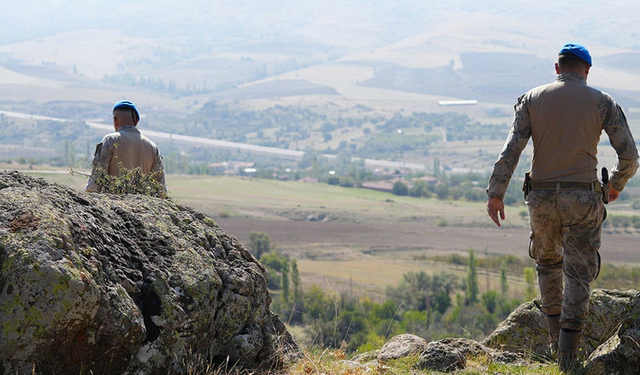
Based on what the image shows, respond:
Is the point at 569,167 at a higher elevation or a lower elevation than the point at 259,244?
higher

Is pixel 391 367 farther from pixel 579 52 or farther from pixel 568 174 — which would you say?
pixel 579 52

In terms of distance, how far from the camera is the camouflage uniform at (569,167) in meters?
6.38

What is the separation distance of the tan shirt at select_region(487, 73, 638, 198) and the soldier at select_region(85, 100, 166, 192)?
3460 millimetres

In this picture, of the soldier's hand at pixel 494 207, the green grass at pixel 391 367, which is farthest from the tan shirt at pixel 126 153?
the soldier's hand at pixel 494 207

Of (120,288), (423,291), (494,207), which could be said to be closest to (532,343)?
(494,207)

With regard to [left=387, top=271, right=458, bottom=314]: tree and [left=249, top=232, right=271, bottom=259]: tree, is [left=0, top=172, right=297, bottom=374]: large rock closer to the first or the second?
[left=387, top=271, right=458, bottom=314]: tree

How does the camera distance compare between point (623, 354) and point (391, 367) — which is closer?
point (623, 354)

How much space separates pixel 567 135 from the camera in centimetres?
647

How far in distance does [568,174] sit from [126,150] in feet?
14.5

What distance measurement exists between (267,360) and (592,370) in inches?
98.5

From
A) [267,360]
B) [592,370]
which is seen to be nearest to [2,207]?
[267,360]

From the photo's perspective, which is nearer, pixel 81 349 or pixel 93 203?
pixel 81 349

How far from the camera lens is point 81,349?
Result: 4.40m

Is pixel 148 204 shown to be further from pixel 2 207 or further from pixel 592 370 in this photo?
pixel 592 370
